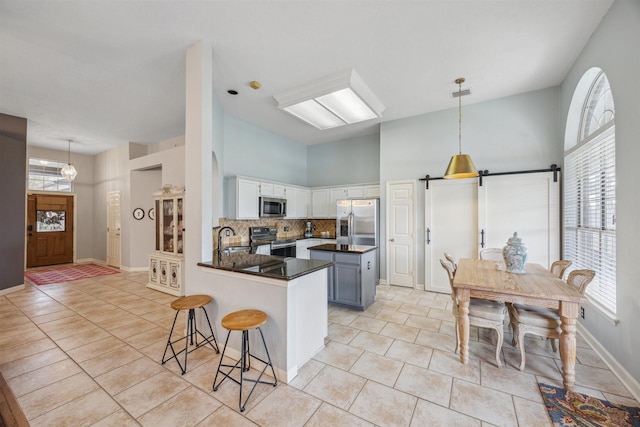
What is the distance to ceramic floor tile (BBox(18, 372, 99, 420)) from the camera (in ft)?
6.17

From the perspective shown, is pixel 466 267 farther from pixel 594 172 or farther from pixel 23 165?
pixel 23 165

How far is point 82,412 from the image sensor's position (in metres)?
1.85

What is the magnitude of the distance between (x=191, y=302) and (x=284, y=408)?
4.13ft

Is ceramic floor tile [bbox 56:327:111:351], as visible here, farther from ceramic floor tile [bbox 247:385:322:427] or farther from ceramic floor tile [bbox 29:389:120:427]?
ceramic floor tile [bbox 247:385:322:427]

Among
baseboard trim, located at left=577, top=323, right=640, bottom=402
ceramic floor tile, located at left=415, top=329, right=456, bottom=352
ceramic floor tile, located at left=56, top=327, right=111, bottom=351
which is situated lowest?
ceramic floor tile, located at left=56, top=327, right=111, bottom=351

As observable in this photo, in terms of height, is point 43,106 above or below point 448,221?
above

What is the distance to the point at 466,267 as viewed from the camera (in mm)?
2961

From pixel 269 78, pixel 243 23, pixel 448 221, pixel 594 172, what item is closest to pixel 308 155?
pixel 269 78

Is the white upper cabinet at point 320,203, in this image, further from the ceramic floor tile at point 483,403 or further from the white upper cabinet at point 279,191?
the ceramic floor tile at point 483,403

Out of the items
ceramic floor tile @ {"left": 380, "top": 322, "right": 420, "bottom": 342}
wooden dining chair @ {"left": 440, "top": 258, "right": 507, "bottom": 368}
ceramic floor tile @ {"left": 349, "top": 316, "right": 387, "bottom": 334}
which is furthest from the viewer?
ceramic floor tile @ {"left": 349, "top": 316, "right": 387, "bottom": 334}

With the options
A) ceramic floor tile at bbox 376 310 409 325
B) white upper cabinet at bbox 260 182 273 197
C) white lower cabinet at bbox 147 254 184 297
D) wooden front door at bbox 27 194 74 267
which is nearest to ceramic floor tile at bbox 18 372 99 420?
white lower cabinet at bbox 147 254 184 297

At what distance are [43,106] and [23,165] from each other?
1.34 meters

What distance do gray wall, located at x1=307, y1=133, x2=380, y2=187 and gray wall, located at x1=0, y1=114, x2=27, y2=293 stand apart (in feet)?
18.6

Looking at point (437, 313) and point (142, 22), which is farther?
point (437, 313)
